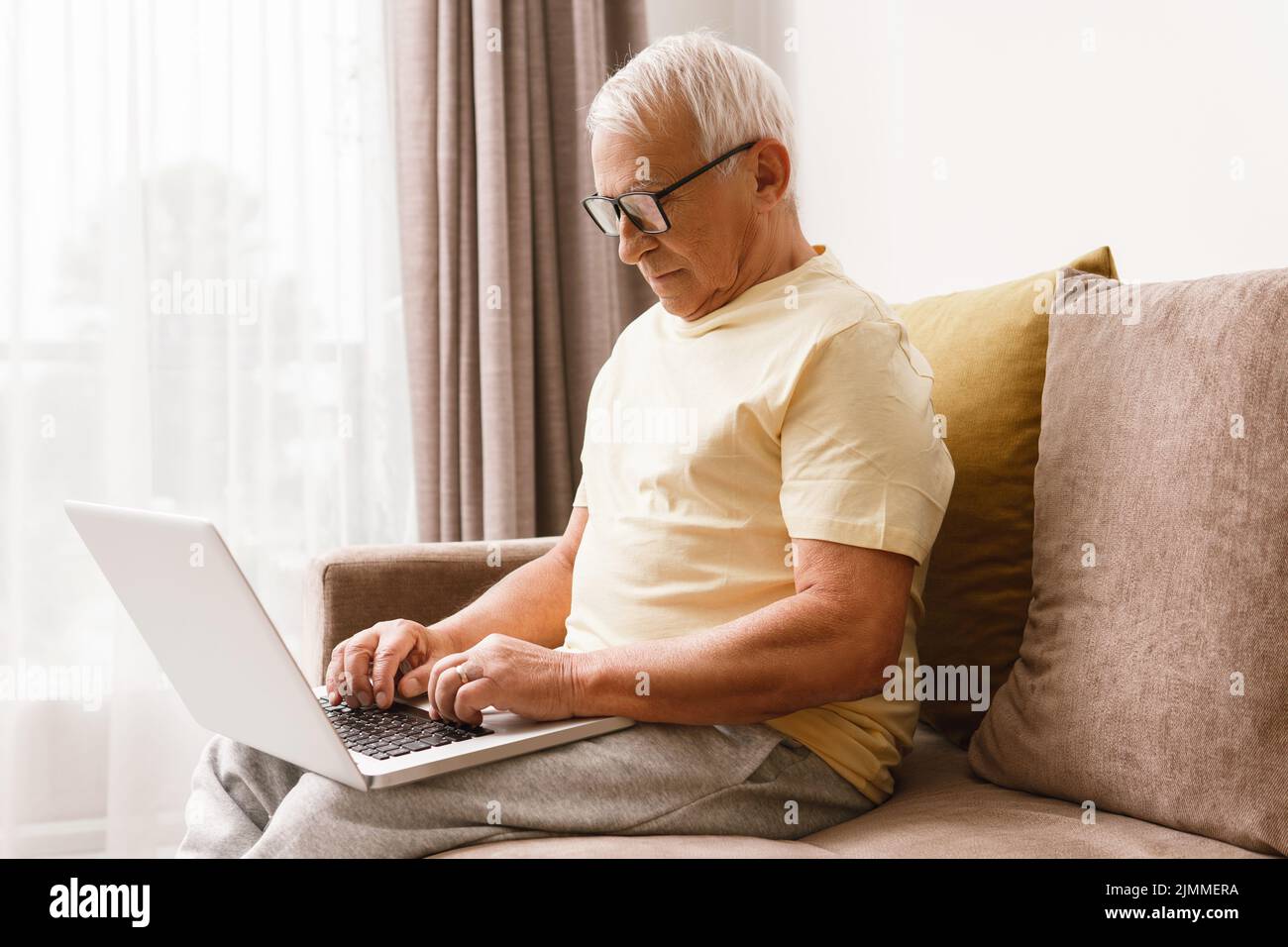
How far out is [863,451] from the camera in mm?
1013

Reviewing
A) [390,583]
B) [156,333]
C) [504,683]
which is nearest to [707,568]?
[504,683]

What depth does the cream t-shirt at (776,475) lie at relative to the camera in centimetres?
102

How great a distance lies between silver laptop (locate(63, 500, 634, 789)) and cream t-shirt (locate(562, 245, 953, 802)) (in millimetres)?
181

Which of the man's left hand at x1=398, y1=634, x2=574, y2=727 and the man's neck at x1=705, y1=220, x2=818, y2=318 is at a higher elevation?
the man's neck at x1=705, y1=220, x2=818, y2=318

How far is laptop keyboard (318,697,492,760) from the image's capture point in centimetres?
97

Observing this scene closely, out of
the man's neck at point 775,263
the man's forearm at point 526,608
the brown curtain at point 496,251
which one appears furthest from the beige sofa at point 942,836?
the brown curtain at point 496,251

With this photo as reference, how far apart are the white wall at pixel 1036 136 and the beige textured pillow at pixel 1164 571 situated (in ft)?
1.05

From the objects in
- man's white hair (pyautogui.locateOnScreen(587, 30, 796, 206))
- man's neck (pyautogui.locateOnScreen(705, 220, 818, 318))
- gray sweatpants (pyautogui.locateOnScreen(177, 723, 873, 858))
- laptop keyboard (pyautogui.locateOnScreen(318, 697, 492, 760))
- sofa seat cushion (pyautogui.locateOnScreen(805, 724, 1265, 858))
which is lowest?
sofa seat cushion (pyautogui.locateOnScreen(805, 724, 1265, 858))

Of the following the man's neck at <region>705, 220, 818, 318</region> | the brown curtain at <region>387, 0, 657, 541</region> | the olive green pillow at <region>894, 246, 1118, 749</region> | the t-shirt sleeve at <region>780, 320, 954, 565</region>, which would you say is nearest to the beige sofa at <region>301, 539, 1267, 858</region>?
the olive green pillow at <region>894, 246, 1118, 749</region>

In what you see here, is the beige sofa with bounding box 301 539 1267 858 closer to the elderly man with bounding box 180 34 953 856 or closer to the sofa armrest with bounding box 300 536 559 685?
the elderly man with bounding box 180 34 953 856

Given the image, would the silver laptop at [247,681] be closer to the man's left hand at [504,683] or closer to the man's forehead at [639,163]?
the man's left hand at [504,683]

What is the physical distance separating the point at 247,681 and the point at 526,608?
1.52 ft
